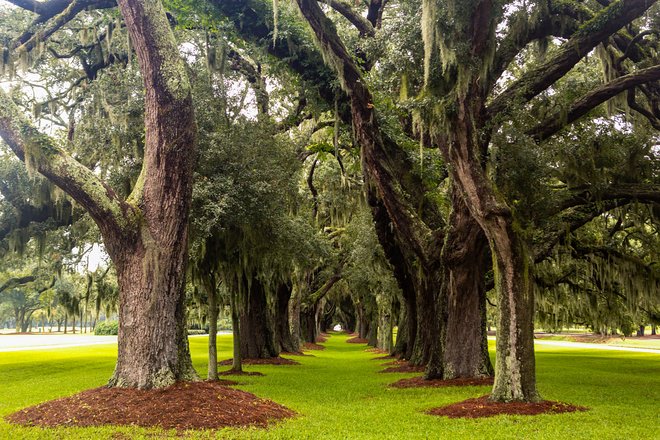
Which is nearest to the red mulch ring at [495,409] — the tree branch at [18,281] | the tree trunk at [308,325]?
the tree branch at [18,281]

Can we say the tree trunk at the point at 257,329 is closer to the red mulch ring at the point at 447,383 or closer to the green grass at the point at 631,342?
the red mulch ring at the point at 447,383

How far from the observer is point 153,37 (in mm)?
10367

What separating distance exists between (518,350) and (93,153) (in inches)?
500

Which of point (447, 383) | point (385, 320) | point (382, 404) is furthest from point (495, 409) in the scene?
point (385, 320)

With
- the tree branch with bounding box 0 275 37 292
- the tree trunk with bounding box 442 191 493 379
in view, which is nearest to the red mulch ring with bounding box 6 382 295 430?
the tree trunk with bounding box 442 191 493 379

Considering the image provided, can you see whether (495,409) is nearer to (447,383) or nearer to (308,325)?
(447,383)

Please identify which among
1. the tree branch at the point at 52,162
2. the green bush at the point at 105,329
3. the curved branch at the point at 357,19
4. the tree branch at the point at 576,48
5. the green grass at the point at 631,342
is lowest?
the green bush at the point at 105,329

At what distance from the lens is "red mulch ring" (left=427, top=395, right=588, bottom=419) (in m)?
9.27

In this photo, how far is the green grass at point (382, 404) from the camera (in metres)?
7.66

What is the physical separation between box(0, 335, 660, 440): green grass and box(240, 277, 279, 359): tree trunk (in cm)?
284

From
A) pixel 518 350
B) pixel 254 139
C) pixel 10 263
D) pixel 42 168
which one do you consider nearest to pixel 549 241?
pixel 518 350

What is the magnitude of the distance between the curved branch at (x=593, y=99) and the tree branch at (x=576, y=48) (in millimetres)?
833

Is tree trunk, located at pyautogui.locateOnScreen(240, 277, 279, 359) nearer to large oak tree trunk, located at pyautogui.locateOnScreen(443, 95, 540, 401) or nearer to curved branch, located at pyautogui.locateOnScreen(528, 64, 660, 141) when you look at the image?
curved branch, located at pyautogui.locateOnScreen(528, 64, 660, 141)

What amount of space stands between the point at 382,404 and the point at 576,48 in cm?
882
